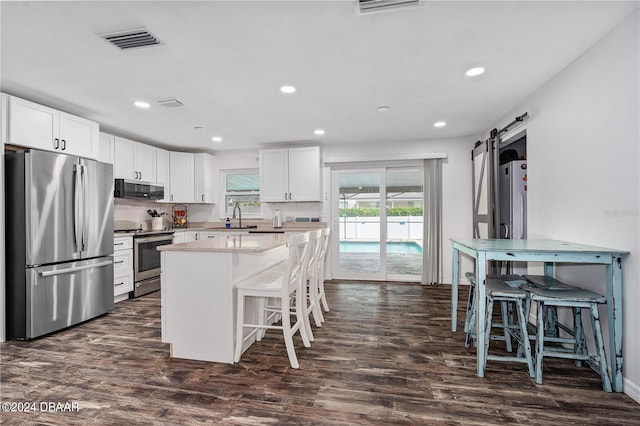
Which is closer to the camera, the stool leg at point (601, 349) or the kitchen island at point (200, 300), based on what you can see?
the stool leg at point (601, 349)

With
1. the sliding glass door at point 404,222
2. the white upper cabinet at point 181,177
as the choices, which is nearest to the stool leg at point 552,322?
the sliding glass door at point 404,222

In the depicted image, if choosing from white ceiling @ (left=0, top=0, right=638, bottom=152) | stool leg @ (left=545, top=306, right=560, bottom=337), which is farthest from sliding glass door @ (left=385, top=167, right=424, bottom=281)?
stool leg @ (left=545, top=306, right=560, bottom=337)

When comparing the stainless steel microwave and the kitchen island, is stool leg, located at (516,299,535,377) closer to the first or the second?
the kitchen island

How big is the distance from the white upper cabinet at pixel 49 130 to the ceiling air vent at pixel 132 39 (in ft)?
5.27

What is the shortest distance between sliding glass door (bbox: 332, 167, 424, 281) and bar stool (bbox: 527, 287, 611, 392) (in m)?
3.19

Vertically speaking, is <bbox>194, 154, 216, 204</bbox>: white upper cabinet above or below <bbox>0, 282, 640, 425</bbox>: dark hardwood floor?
above

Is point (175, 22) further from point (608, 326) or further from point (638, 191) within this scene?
point (608, 326)

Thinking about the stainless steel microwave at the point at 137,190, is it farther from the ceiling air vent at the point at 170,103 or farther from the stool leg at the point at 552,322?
the stool leg at the point at 552,322

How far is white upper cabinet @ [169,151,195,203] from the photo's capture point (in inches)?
224

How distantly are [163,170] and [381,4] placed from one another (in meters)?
4.76

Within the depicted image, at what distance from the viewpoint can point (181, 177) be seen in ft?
18.8

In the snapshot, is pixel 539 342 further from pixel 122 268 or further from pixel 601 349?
pixel 122 268

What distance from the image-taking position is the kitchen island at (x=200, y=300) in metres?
2.52

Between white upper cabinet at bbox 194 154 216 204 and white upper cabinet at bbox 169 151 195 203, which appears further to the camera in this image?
white upper cabinet at bbox 194 154 216 204
